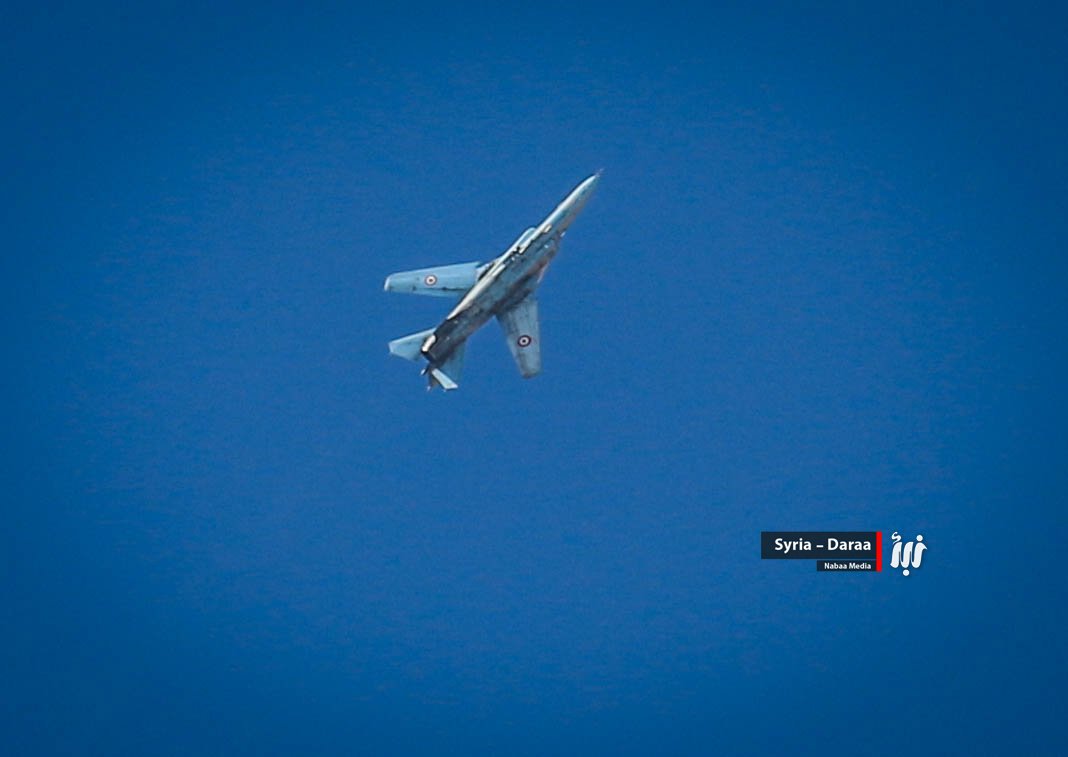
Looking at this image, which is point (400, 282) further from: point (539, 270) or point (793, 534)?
point (793, 534)

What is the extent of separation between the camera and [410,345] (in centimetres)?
6694

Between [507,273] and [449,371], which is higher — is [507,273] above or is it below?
above

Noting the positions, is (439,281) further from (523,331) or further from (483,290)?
(523,331)

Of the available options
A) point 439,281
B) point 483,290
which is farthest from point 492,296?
point 439,281

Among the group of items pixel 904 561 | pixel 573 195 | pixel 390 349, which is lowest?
pixel 904 561

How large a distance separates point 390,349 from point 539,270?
7.75 meters

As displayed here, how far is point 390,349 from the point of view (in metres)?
Answer: 66.6

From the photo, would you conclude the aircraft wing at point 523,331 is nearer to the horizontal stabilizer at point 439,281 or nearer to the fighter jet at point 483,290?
the fighter jet at point 483,290

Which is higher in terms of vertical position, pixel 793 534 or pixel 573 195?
pixel 573 195

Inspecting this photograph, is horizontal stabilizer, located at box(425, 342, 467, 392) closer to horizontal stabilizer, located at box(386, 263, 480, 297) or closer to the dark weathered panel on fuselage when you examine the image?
the dark weathered panel on fuselage

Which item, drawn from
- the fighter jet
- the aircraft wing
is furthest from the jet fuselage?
the aircraft wing

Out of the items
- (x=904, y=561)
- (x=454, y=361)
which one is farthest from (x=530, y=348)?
(x=904, y=561)

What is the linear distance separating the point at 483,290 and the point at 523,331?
3476 mm

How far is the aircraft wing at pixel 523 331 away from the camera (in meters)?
68.8
